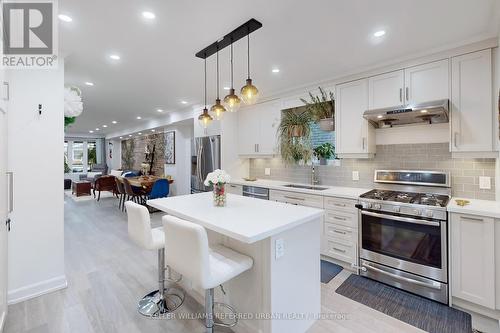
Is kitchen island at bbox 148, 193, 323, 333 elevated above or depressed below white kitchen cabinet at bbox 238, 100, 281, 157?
below

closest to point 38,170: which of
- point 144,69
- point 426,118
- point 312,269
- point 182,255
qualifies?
point 144,69

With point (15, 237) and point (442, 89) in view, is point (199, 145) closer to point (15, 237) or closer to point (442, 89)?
point (15, 237)

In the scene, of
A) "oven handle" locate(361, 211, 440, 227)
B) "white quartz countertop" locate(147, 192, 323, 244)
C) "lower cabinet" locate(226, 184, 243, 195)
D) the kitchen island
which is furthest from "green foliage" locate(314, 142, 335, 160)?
the kitchen island

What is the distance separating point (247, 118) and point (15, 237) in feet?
12.1

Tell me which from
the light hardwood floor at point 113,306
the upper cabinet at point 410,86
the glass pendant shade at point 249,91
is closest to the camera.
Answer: the light hardwood floor at point 113,306

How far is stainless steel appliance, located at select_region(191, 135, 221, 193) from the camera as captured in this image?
4.89m

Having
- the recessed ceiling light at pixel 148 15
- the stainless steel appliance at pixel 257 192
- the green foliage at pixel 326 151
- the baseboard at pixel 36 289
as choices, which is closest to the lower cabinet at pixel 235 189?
the stainless steel appliance at pixel 257 192

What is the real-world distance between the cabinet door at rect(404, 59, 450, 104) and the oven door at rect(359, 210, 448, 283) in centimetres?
134

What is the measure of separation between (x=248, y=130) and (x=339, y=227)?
100 inches

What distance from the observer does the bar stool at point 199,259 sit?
1.43 meters

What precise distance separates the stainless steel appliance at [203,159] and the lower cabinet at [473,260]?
3729 millimetres

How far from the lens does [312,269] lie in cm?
200

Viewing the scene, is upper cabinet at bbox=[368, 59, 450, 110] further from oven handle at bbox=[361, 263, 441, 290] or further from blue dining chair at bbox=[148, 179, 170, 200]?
blue dining chair at bbox=[148, 179, 170, 200]

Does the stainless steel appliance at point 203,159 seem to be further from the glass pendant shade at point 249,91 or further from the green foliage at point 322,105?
the glass pendant shade at point 249,91
